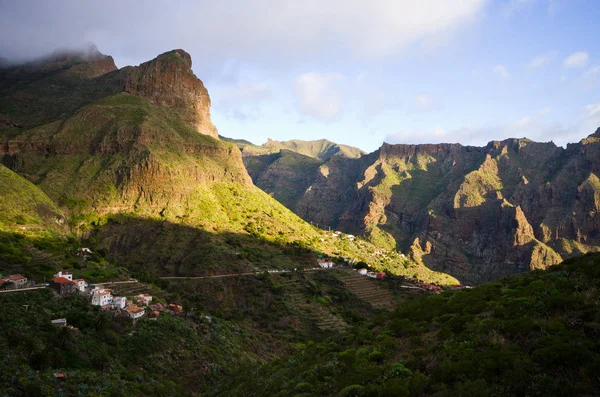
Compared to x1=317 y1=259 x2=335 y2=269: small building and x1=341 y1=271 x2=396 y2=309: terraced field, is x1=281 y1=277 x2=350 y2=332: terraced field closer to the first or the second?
x1=341 y1=271 x2=396 y2=309: terraced field

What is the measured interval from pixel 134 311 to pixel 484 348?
121ft

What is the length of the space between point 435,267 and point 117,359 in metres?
158

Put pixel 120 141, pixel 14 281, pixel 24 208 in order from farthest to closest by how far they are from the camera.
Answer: pixel 120 141 < pixel 24 208 < pixel 14 281

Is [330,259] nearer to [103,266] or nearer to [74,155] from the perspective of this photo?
[103,266]

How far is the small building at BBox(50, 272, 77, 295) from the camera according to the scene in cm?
3812

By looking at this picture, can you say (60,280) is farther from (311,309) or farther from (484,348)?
(484,348)

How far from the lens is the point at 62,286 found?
38438mm

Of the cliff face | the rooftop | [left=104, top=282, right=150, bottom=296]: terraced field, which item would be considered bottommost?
[left=104, top=282, right=150, bottom=296]: terraced field

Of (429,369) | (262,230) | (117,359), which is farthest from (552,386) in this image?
(262,230)

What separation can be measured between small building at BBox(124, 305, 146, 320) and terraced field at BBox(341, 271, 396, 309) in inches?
1878

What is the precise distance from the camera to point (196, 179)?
9650 centimetres

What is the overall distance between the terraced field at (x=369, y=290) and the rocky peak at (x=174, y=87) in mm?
77470

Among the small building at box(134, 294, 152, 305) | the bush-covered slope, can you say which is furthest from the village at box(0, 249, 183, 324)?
the bush-covered slope

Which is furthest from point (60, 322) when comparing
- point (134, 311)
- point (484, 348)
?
point (484, 348)
